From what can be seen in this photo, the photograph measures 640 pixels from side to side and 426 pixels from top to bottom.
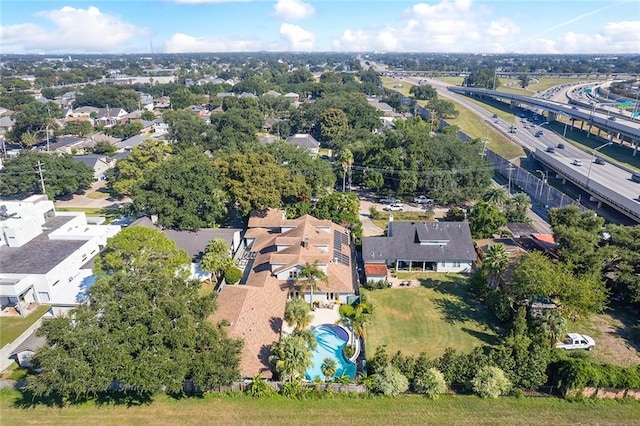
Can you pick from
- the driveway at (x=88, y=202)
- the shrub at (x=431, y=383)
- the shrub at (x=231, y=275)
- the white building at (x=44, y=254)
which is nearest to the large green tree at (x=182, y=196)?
the white building at (x=44, y=254)

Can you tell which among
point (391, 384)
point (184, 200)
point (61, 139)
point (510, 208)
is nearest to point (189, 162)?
point (184, 200)

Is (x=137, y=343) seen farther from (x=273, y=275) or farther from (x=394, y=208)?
(x=394, y=208)

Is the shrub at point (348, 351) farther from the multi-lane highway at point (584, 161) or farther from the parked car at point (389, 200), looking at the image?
the multi-lane highway at point (584, 161)

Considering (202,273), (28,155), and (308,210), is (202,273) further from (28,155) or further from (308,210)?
(28,155)

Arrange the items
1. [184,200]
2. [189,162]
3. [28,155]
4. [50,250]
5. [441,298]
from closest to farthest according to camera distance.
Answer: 1. [441,298]
2. [50,250]
3. [184,200]
4. [189,162]
5. [28,155]

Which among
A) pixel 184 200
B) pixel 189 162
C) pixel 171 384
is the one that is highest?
pixel 189 162

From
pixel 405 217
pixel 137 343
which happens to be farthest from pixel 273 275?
pixel 405 217

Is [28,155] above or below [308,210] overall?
above

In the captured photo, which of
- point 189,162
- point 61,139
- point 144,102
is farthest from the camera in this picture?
point 144,102
